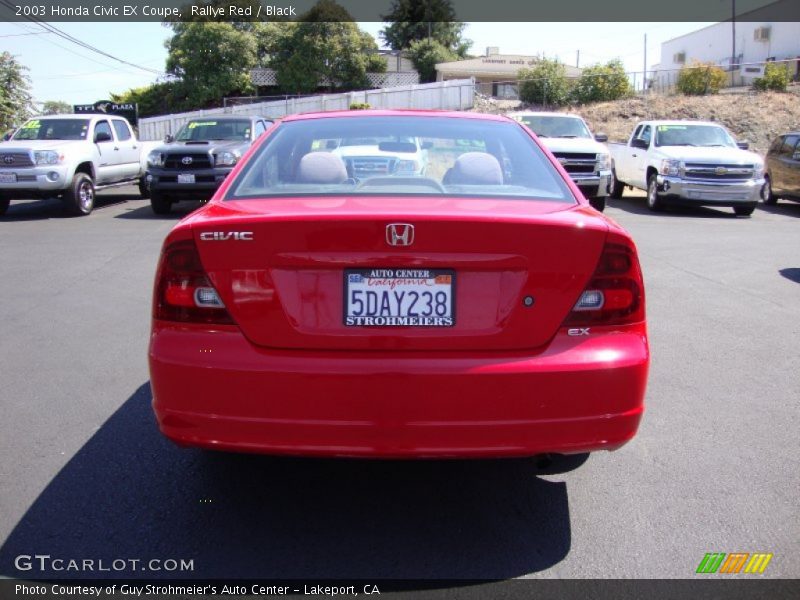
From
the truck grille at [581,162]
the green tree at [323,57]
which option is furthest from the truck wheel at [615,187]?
the green tree at [323,57]

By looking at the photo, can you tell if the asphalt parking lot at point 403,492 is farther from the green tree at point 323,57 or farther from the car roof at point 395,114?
the green tree at point 323,57

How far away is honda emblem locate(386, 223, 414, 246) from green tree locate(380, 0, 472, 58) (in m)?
73.3

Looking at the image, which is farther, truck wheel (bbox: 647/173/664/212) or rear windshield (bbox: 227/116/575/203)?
truck wheel (bbox: 647/173/664/212)

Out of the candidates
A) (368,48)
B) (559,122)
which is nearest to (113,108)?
(368,48)

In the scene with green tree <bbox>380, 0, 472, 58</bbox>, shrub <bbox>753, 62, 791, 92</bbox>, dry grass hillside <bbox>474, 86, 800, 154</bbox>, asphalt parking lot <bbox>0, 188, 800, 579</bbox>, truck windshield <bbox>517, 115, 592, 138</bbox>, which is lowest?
asphalt parking lot <bbox>0, 188, 800, 579</bbox>

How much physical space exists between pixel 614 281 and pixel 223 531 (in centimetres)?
184

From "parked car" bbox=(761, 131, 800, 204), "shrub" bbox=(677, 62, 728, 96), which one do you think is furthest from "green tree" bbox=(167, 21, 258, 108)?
"parked car" bbox=(761, 131, 800, 204)

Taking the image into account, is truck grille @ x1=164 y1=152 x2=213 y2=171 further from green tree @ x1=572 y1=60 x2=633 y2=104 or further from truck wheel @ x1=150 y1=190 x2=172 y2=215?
green tree @ x1=572 y1=60 x2=633 y2=104

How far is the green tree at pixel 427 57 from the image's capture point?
198 ft

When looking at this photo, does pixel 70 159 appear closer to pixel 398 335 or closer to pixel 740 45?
pixel 398 335

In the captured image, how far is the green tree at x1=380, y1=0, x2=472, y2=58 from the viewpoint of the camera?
7281 centimetres

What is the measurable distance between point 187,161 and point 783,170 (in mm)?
11898

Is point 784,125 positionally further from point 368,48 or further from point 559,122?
point 368,48

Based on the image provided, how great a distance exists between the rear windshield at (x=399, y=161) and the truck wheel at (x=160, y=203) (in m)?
10.4
